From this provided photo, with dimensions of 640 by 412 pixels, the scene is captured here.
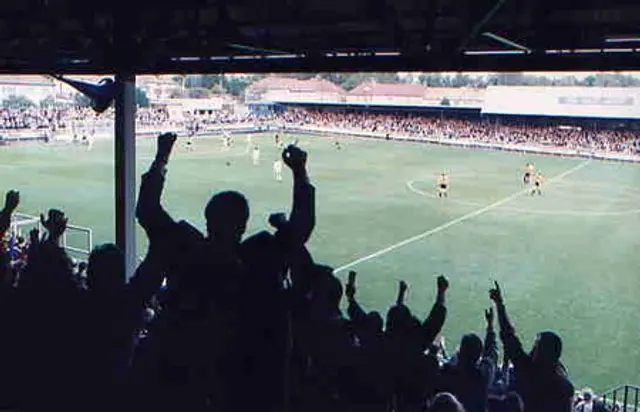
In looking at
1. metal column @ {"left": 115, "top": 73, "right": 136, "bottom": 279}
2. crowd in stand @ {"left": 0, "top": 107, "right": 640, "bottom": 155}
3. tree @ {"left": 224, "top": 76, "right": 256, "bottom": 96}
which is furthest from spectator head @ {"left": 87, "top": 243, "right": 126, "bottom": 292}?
tree @ {"left": 224, "top": 76, "right": 256, "bottom": 96}

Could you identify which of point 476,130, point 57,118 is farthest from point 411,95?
point 57,118

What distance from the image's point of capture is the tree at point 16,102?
46219 mm

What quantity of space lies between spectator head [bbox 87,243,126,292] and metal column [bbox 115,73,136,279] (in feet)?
9.26

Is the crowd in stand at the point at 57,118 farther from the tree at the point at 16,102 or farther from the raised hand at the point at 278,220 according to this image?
the raised hand at the point at 278,220

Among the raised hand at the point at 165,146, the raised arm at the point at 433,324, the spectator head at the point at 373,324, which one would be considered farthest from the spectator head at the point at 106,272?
the raised arm at the point at 433,324

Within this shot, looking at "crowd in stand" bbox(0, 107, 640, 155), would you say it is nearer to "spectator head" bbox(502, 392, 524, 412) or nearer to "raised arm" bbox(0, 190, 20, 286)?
"raised arm" bbox(0, 190, 20, 286)

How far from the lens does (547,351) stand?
95.2 inches

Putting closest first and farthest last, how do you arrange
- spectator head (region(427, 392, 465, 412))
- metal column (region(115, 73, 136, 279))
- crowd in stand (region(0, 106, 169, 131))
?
1. spectator head (region(427, 392, 465, 412))
2. metal column (region(115, 73, 136, 279))
3. crowd in stand (region(0, 106, 169, 131))

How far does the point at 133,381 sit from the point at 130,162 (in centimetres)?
314

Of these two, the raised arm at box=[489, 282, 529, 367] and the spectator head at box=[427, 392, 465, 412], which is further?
the raised arm at box=[489, 282, 529, 367]

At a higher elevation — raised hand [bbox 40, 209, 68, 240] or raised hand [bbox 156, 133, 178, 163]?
raised hand [bbox 156, 133, 178, 163]

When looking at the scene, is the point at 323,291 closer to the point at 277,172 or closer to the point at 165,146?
the point at 165,146

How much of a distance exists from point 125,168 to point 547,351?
3153 millimetres

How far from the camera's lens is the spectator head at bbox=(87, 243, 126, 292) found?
2037 millimetres
